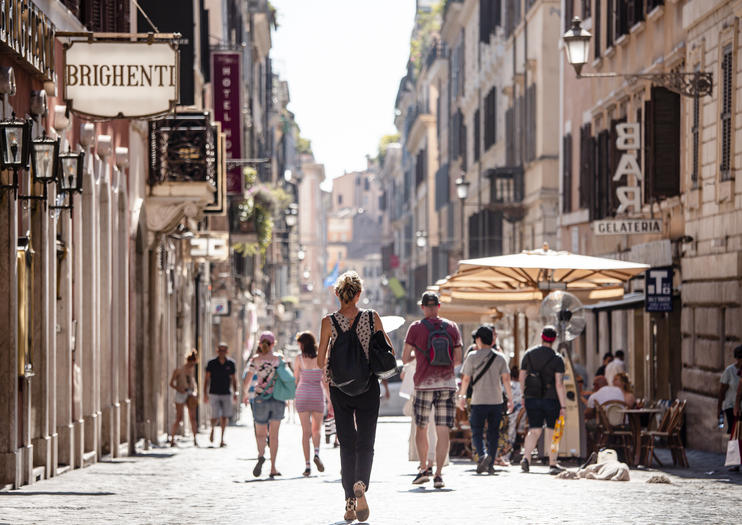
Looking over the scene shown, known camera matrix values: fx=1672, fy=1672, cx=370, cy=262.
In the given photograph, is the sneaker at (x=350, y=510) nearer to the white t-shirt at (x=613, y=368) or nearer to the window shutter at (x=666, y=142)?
the window shutter at (x=666, y=142)

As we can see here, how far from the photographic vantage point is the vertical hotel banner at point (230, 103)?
3984 cm

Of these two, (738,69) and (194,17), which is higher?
(194,17)

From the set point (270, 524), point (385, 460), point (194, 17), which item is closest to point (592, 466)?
point (385, 460)

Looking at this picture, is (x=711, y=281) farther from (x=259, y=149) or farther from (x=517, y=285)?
(x=259, y=149)

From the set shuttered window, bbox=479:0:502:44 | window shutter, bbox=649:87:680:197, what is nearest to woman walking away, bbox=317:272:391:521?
window shutter, bbox=649:87:680:197

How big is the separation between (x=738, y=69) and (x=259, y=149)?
4825 cm

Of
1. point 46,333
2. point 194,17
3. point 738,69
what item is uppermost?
point 194,17

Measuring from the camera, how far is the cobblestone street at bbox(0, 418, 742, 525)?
1229 centimetres

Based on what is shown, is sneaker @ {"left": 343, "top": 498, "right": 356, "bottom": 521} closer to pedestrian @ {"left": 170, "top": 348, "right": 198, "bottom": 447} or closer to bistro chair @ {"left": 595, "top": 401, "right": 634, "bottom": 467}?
bistro chair @ {"left": 595, "top": 401, "right": 634, "bottom": 467}

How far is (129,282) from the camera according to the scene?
25.6 m

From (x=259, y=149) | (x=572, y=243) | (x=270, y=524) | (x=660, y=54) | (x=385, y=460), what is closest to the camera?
(x=270, y=524)

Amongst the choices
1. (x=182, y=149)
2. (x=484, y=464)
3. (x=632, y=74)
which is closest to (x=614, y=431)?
(x=484, y=464)

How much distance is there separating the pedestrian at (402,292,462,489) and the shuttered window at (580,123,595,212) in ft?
56.4

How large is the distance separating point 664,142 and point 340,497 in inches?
522
